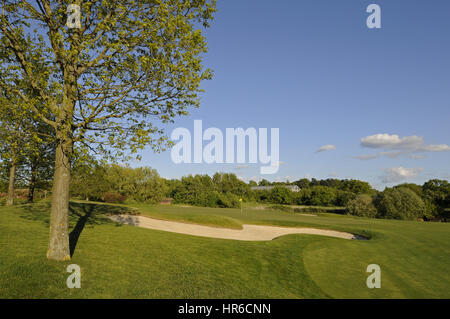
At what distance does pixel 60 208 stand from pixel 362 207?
51215 mm

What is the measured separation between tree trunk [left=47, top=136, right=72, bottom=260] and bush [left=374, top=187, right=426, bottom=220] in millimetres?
50169

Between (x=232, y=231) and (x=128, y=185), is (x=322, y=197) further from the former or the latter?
(x=232, y=231)

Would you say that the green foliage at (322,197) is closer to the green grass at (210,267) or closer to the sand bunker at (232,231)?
the sand bunker at (232,231)

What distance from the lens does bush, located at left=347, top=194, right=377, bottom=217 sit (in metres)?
46.2

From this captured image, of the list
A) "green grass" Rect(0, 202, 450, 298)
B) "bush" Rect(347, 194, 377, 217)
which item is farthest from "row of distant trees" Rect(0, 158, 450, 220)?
"green grass" Rect(0, 202, 450, 298)

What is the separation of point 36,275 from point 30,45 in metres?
7.18

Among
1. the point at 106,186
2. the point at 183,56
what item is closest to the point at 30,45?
the point at 183,56

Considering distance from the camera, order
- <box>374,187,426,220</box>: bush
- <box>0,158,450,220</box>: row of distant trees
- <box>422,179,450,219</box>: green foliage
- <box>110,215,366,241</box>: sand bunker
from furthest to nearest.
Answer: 1. <box>422,179,450,219</box>: green foliage
2. <box>374,187,426,220</box>: bush
3. <box>0,158,450,220</box>: row of distant trees
4. <box>110,215,366,241</box>: sand bunker

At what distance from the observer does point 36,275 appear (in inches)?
263

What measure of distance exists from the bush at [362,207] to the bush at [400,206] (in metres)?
1.52

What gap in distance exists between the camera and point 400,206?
1718 inches

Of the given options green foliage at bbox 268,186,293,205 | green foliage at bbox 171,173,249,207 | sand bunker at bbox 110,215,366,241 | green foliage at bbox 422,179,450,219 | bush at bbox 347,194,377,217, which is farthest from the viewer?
green foliage at bbox 268,186,293,205

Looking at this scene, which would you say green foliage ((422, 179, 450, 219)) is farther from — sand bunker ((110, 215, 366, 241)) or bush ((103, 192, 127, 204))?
bush ((103, 192, 127, 204))
